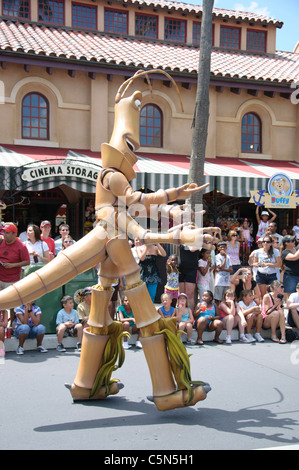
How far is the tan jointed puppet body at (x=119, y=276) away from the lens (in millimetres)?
3955

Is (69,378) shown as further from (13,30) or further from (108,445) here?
(13,30)

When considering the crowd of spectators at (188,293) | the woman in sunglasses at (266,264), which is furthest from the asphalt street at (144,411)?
the woman in sunglasses at (266,264)

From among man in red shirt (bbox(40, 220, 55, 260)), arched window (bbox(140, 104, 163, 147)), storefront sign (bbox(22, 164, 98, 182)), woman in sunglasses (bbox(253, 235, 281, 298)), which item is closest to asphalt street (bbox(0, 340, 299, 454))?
man in red shirt (bbox(40, 220, 55, 260))

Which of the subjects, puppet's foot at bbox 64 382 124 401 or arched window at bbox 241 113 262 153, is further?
arched window at bbox 241 113 262 153

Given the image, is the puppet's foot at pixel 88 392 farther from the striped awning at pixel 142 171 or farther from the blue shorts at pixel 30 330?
the striped awning at pixel 142 171

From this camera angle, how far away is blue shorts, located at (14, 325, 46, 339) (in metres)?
5.94

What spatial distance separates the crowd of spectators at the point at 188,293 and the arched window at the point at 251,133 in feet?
24.0

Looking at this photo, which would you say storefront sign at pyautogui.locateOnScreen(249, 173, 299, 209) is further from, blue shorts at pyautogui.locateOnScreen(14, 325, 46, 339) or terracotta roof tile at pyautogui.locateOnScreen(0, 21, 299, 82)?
blue shorts at pyautogui.locateOnScreen(14, 325, 46, 339)

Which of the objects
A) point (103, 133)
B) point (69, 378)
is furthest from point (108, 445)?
point (103, 133)

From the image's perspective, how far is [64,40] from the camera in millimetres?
14078

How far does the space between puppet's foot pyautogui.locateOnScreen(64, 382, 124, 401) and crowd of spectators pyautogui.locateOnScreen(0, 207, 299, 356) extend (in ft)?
5.90

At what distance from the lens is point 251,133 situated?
49.5ft

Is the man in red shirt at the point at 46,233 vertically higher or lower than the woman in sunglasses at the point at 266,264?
higher

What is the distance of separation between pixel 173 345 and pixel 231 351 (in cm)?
256
